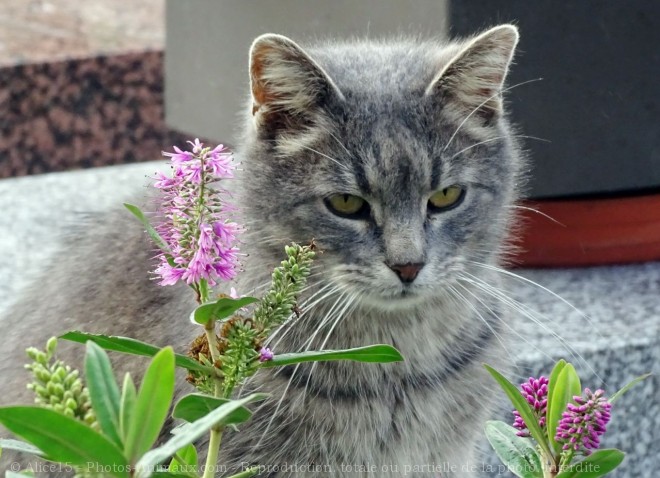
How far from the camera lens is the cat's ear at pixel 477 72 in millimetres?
1556

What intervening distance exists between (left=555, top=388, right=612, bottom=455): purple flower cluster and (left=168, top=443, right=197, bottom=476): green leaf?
1.02 feet

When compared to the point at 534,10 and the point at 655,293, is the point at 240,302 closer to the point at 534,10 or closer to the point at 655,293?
the point at 534,10

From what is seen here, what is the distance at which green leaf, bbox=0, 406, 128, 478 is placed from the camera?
561 millimetres

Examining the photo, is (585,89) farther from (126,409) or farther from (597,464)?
(126,409)

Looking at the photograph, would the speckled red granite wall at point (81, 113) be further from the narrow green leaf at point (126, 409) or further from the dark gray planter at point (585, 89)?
the narrow green leaf at point (126, 409)

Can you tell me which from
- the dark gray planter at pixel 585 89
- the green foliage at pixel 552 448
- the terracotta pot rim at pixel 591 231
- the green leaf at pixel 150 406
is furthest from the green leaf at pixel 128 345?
the terracotta pot rim at pixel 591 231

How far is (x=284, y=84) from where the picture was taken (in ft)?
5.05

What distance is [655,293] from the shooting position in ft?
7.90

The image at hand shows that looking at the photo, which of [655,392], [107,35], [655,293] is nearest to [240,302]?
[655,392]

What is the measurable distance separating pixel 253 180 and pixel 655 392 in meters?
1.10

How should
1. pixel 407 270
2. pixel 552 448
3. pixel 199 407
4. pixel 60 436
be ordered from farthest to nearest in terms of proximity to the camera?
pixel 407 270, pixel 552 448, pixel 199 407, pixel 60 436

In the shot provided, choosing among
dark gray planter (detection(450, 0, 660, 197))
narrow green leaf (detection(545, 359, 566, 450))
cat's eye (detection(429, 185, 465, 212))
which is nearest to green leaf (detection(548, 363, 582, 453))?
narrow green leaf (detection(545, 359, 566, 450))

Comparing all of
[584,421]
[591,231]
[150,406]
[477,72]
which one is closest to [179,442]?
[150,406]

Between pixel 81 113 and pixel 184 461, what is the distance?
13.8ft
